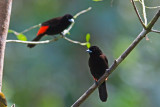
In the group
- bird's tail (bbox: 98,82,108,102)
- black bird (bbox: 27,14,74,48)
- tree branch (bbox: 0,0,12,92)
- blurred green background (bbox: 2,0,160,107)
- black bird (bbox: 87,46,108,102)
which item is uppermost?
tree branch (bbox: 0,0,12,92)

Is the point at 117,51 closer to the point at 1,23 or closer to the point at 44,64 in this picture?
the point at 44,64

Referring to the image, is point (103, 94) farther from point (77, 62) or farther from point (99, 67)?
point (77, 62)

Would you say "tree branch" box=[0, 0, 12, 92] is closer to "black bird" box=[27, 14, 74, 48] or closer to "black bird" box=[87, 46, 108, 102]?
"black bird" box=[87, 46, 108, 102]

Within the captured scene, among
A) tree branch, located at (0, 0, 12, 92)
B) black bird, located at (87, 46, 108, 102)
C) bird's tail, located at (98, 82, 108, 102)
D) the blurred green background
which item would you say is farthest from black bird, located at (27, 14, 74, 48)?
the blurred green background

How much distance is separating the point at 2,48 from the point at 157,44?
10.7m

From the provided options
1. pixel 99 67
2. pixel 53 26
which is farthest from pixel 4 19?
pixel 53 26

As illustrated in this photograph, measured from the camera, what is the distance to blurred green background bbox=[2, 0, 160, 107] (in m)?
11.5

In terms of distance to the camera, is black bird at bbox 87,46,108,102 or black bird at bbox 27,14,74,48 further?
black bird at bbox 27,14,74,48

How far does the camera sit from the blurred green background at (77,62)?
1146cm

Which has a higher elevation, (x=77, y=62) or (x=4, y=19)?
(x=4, y=19)

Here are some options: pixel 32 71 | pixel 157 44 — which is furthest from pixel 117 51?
pixel 32 71

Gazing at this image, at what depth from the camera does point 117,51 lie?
11.9 metres

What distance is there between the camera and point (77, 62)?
11.9m

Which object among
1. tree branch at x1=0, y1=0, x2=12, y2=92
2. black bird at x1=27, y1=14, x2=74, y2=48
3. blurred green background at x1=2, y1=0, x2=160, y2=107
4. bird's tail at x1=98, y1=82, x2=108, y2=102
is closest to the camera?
tree branch at x1=0, y1=0, x2=12, y2=92
